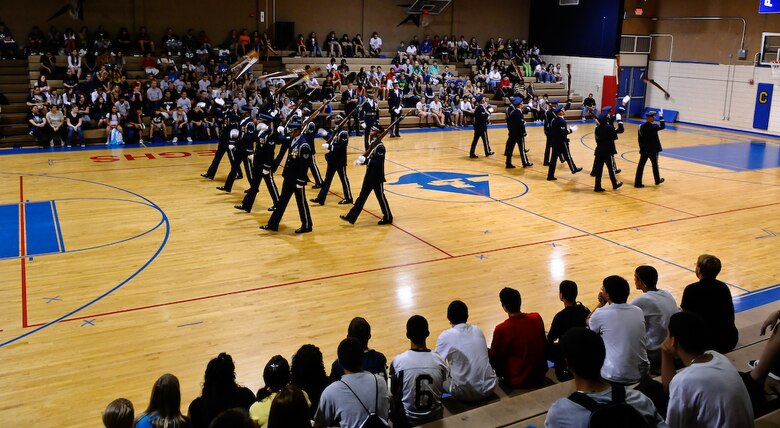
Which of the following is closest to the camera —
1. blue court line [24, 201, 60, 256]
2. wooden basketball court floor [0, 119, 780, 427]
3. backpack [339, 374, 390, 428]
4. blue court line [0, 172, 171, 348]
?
backpack [339, 374, 390, 428]

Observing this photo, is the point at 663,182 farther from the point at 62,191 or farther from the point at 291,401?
the point at 291,401

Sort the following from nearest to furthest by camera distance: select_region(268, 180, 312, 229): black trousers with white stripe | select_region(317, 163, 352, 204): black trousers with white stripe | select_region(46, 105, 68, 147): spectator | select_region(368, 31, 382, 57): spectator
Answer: select_region(268, 180, 312, 229): black trousers with white stripe, select_region(317, 163, 352, 204): black trousers with white stripe, select_region(46, 105, 68, 147): spectator, select_region(368, 31, 382, 57): spectator

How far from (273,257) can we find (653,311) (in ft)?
19.1

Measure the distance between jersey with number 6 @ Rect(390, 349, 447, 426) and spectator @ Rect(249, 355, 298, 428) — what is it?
33.9 inches

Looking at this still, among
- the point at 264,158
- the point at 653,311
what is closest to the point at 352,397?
the point at 653,311

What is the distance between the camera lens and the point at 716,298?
5867 mm

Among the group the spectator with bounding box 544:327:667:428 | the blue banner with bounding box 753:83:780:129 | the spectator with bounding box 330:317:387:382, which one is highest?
the blue banner with bounding box 753:83:780:129

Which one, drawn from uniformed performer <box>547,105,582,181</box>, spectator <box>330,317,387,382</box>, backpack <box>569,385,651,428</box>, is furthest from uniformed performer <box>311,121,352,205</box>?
backpack <box>569,385,651,428</box>

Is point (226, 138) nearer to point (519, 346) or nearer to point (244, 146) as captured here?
point (244, 146)

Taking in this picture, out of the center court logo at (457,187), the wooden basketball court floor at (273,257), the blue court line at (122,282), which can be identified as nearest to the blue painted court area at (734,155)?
the wooden basketball court floor at (273,257)

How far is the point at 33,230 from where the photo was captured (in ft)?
36.6

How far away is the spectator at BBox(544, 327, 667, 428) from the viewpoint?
3.24 m

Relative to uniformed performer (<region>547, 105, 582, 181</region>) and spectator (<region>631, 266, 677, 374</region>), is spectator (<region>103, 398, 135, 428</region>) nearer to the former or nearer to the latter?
spectator (<region>631, 266, 677, 374</region>)

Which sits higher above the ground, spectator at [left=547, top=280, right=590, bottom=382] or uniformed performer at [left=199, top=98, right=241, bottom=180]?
uniformed performer at [left=199, top=98, right=241, bottom=180]
